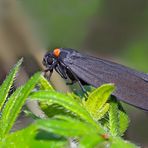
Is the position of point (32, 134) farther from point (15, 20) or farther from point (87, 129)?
point (15, 20)

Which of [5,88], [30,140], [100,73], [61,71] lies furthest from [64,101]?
[61,71]

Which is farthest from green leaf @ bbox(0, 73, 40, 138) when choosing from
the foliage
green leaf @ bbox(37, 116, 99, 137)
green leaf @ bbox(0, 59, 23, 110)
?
green leaf @ bbox(37, 116, 99, 137)

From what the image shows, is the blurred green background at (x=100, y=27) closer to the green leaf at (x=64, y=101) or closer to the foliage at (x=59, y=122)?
the foliage at (x=59, y=122)

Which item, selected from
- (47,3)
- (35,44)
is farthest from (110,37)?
(35,44)

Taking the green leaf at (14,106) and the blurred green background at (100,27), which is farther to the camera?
the blurred green background at (100,27)

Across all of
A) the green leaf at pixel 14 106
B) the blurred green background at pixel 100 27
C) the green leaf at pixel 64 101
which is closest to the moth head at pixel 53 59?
the blurred green background at pixel 100 27

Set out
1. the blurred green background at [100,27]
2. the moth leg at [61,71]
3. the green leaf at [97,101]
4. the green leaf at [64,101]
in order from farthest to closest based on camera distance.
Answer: the blurred green background at [100,27] → the moth leg at [61,71] → the green leaf at [97,101] → the green leaf at [64,101]

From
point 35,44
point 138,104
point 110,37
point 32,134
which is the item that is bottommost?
point 110,37
